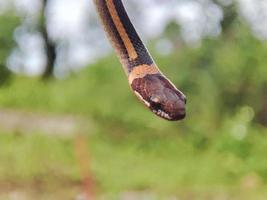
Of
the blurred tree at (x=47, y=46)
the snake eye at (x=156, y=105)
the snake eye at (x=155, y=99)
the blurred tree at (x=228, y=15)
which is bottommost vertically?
the snake eye at (x=156, y=105)

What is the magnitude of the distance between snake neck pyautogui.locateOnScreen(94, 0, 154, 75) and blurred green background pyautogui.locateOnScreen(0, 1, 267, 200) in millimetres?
7747

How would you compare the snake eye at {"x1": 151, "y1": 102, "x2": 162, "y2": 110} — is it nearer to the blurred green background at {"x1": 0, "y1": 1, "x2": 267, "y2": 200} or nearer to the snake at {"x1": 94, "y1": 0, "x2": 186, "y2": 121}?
the snake at {"x1": 94, "y1": 0, "x2": 186, "y2": 121}

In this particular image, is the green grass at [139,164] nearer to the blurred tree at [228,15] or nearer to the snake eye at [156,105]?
the blurred tree at [228,15]

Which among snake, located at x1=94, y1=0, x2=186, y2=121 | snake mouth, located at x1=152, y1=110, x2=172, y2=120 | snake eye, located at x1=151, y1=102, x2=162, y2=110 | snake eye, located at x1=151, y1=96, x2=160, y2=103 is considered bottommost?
snake mouth, located at x1=152, y1=110, x2=172, y2=120

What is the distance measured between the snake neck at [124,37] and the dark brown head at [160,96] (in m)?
0.04

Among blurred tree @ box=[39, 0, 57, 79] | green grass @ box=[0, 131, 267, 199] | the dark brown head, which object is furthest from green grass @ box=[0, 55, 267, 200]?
the dark brown head

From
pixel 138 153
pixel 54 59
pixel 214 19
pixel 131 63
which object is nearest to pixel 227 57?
pixel 214 19

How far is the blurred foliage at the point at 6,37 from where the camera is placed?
16869 millimetres

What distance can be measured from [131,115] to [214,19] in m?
2.24

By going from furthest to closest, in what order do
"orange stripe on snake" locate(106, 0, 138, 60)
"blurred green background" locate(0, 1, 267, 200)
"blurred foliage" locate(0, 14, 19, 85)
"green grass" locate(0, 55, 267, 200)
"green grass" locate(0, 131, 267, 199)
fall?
"blurred foliage" locate(0, 14, 19, 85)
"blurred green background" locate(0, 1, 267, 200)
"green grass" locate(0, 55, 267, 200)
"green grass" locate(0, 131, 267, 199)
"orange stripe on snake" locate(106, 0, 138, 60)

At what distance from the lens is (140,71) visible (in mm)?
1914

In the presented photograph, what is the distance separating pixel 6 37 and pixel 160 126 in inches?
220

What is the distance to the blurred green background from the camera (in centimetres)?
1029

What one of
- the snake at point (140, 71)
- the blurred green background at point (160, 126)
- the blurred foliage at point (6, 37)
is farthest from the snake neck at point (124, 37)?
the blurred foliage at point (6, 37)
